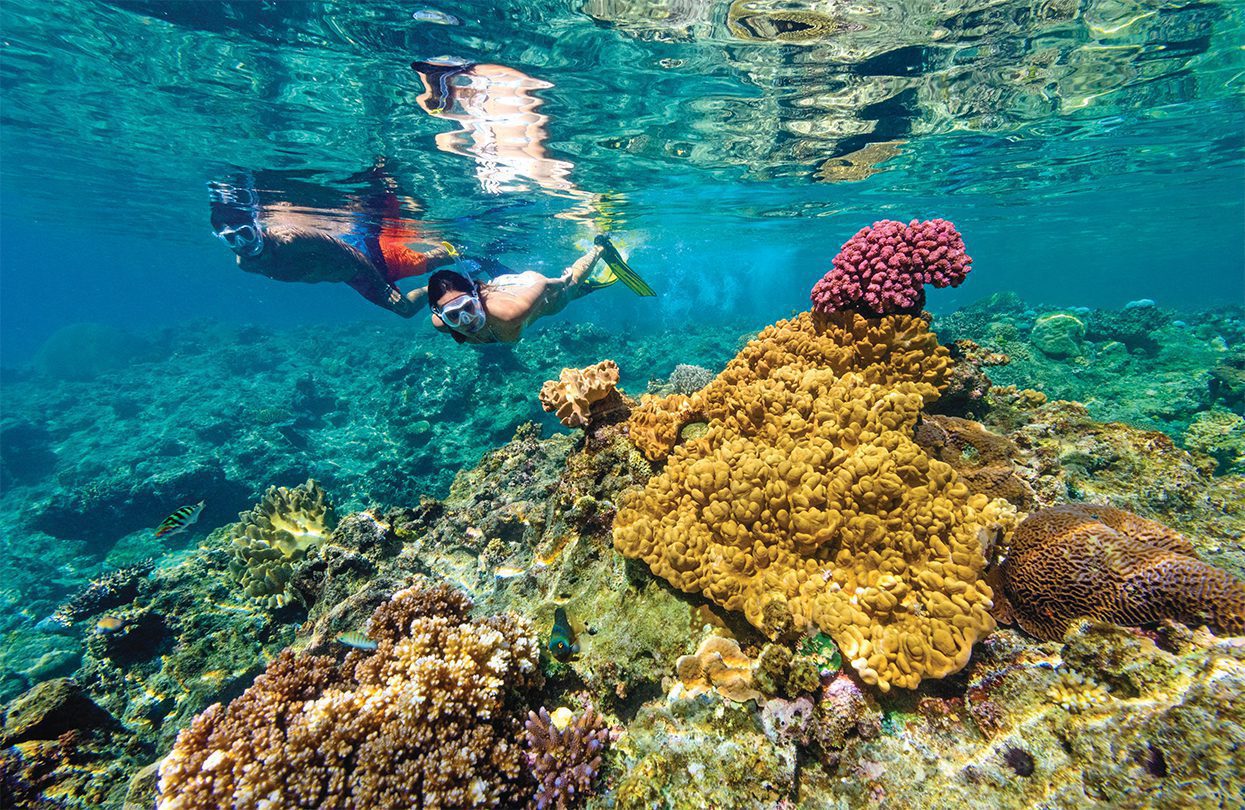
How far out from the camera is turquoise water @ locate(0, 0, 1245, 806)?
907cm

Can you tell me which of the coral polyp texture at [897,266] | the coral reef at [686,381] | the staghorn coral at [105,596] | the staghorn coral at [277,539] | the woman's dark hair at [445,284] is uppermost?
the coral polyp texture at [897,266]

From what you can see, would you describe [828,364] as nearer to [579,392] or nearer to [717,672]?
[579,392]

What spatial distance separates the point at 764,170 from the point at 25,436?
109 feet

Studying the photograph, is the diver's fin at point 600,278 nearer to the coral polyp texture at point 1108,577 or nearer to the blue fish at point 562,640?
the blue fish at point 562,640

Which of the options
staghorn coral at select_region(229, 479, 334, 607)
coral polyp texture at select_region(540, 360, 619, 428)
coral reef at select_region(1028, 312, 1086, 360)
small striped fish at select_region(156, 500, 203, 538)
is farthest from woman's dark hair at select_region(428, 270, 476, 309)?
coral reef at select_region(1028, 312, 1086, 360)

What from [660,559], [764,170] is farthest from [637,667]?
[764,170]

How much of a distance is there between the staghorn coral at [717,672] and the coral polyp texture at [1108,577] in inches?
71.0

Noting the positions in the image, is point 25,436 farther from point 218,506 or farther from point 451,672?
point 451,672

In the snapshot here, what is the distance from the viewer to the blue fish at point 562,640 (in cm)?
Answer: 349

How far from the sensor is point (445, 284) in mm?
5262

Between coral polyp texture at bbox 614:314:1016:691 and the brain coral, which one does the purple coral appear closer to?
the brain coral

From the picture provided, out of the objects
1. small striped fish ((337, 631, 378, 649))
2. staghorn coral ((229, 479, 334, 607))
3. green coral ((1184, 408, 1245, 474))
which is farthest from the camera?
green coral ((1184, 408, 1245, 474))

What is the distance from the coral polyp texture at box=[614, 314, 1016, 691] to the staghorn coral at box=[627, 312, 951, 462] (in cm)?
46

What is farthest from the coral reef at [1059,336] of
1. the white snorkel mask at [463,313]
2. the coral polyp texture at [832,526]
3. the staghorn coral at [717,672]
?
the white snorkel mask at [463,313]
